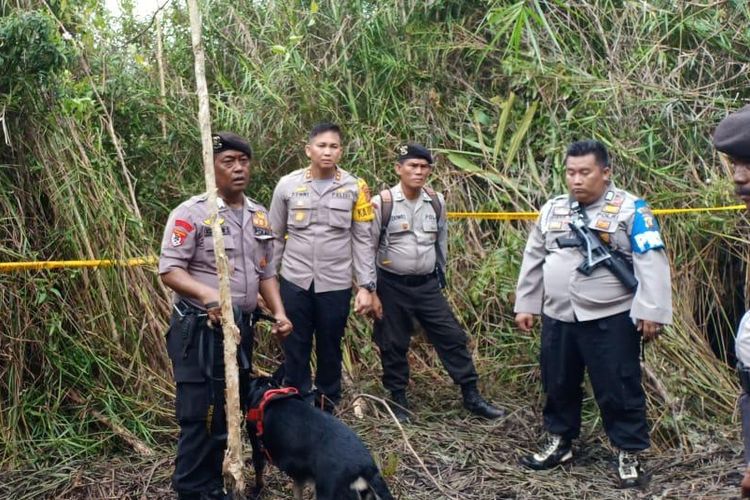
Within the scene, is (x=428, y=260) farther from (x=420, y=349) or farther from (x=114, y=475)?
(x=114, y=475)

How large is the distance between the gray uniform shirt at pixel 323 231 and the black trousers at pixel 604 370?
1155 millimetres

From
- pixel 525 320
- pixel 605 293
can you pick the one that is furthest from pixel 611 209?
pixel 525 320

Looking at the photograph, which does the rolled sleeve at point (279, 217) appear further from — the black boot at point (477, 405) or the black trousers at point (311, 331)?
the black boot at point (477, 405)

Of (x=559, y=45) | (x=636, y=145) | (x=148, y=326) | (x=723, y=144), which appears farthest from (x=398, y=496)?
(x=559, y=45)

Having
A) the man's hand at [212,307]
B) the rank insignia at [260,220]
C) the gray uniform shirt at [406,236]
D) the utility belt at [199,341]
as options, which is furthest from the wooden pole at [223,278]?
the gray uniform shirt at [406,236]

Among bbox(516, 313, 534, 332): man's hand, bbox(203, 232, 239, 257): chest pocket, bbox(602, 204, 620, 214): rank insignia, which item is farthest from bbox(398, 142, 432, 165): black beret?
bbox(203, 232, 239, 257): chest pocket

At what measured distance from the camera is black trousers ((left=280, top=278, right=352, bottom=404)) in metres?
5.16

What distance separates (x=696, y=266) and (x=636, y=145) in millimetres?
995

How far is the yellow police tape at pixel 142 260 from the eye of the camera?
500 centimetres

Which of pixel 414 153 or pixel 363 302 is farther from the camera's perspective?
pixel 414 153

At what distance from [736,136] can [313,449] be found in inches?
84.0

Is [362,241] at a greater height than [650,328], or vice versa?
[362,241]

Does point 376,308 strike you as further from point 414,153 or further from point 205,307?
point 205,307

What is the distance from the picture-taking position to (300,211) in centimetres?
515
